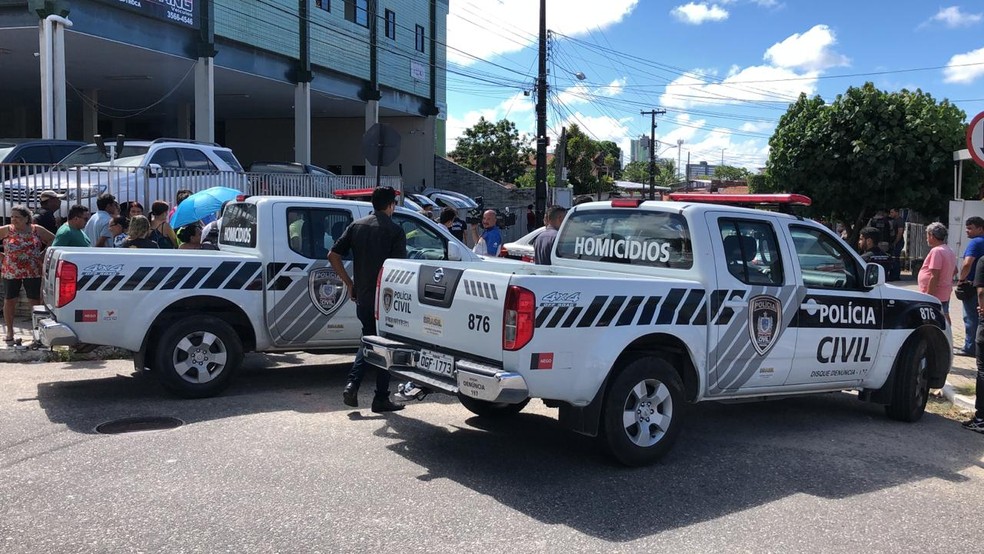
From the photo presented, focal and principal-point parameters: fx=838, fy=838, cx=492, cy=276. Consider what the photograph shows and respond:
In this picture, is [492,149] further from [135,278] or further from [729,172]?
[729,172]

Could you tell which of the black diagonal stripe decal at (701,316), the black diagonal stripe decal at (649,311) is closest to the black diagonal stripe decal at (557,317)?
the black diagonal stripe decal at (649,311)

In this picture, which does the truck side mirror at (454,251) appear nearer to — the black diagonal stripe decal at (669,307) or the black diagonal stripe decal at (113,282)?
the black diagonal stripe decal at (113,282)

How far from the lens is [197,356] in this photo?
753cm

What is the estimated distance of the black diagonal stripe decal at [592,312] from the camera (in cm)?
527

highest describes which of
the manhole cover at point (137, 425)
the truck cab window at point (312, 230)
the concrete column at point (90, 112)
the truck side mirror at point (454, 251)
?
the concrete column at point (90, 112)

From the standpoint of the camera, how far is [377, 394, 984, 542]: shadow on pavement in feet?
16.6

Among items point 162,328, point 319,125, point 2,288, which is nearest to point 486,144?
point 319,125

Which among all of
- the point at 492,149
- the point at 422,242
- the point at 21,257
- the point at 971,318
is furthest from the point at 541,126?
the point at 492,149

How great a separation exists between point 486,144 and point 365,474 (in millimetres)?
50218

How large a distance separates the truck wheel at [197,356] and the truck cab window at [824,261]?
16.5 feet

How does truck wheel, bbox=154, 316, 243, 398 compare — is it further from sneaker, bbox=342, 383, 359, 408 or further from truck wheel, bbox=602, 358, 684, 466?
truck wheel, bbox=602, 358, 684, 466

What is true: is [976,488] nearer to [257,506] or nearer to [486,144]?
[257,506]

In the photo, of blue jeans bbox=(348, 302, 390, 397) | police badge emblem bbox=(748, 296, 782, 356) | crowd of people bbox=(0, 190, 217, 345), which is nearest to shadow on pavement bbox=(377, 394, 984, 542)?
blue jeans bbox=(348, 302, 390, 397)

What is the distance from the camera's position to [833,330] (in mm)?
6832
